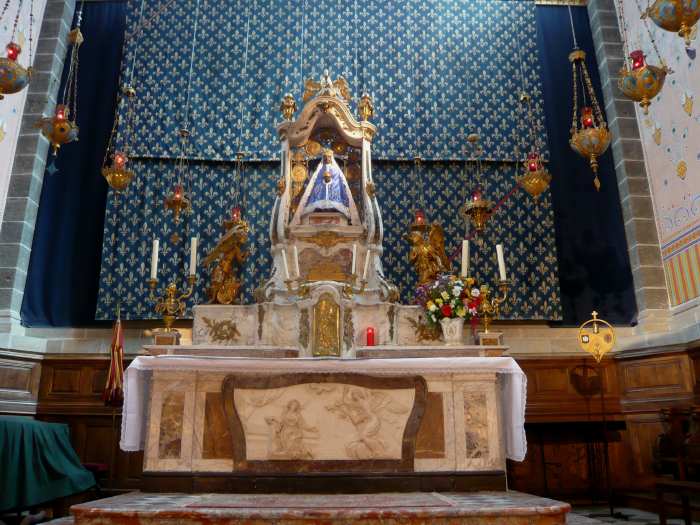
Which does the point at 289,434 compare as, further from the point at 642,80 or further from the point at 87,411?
the point at 642,80

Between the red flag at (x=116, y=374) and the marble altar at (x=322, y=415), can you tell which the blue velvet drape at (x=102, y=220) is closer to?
the red flag at (x=116, y=374)

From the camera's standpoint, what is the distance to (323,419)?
18.0 ft

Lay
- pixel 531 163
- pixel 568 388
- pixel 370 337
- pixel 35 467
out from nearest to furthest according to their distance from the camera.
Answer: pixel 35 467 → pixel 370 337 → pixel 531 163 → pixel 568 388

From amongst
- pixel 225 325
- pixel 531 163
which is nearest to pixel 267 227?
pixel 225 325

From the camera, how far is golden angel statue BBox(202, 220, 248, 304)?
7.52 metres

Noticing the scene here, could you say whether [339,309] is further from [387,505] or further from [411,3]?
[411,3]

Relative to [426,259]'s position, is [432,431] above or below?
below

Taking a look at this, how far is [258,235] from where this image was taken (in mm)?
8883

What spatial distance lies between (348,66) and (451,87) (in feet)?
5.31

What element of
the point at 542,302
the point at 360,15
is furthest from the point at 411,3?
the point at 542,302

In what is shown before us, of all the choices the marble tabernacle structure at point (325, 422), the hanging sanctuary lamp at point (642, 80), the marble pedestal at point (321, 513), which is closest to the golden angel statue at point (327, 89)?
the hanging sanctuary lamp at point (642, 80)

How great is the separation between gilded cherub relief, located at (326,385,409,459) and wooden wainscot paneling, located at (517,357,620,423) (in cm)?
324

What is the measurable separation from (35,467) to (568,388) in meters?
6.22

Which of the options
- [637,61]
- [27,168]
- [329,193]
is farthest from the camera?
[27,168]
